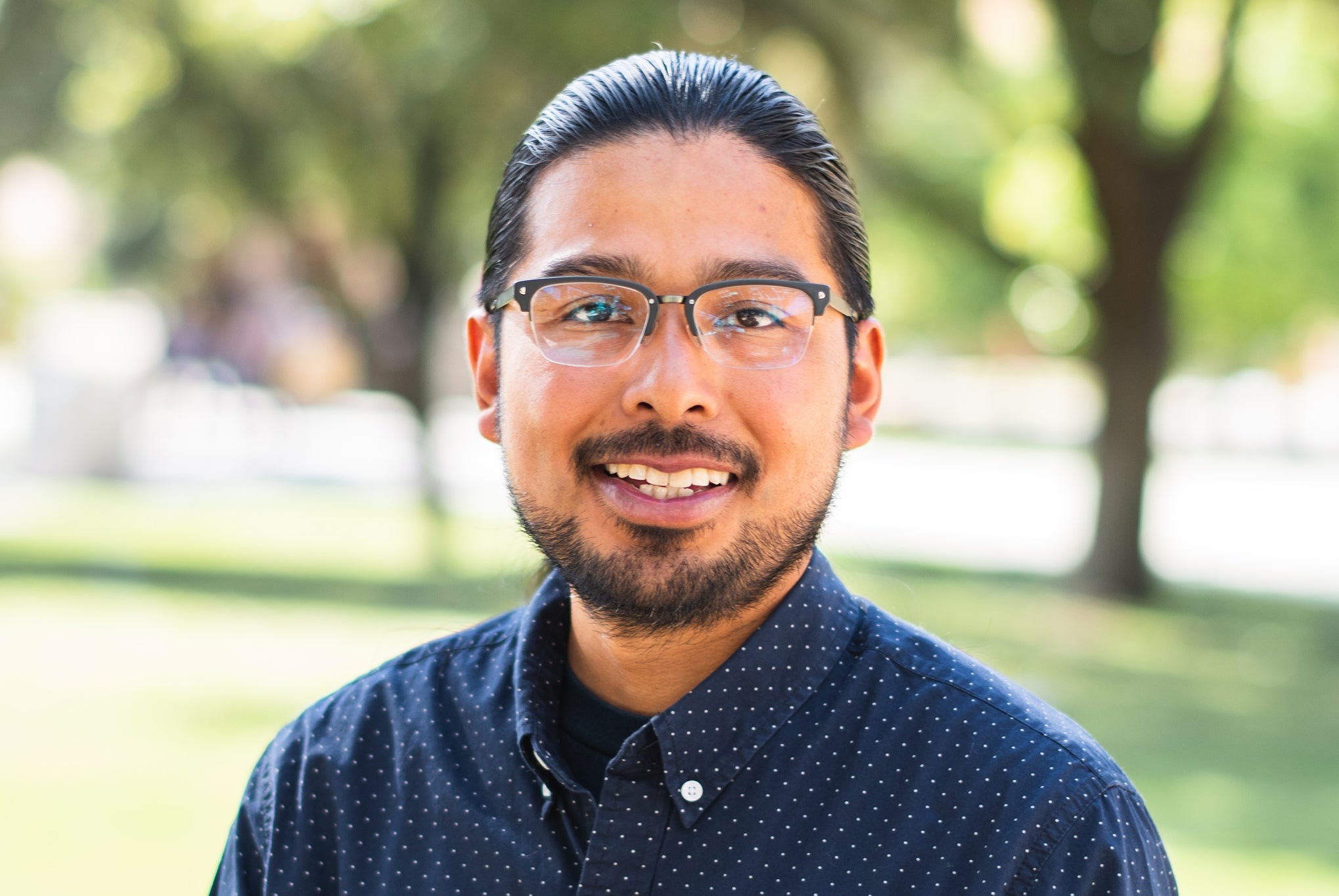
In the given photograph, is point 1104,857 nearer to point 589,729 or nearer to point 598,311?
point 589,729

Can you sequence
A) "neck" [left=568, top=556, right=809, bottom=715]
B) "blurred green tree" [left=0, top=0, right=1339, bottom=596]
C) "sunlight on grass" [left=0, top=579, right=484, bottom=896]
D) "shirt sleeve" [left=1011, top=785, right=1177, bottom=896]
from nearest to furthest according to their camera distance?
1. "shirt sleeve" [left=1011, top=785, right=1177, bottom=896]
2. "neck" [left=568, top=556, right=809, bottom=715]
3. "sunlight on grass" [left=0, top=579, right=484, bottom=896]
4. "blurred green tree" [left=0, top=0, right=1339, bottom=596]

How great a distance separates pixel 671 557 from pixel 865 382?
487mm

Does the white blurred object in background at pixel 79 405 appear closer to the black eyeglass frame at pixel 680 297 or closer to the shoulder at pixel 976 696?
the black eyeglass frame at pixel 680 297

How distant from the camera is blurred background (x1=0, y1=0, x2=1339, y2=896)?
276 inches

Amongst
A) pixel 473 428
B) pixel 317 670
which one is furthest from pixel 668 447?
pixel 473 428

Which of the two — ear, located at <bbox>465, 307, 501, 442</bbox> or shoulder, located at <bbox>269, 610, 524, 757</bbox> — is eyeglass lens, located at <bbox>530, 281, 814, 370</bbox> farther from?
shoulder, located at <bbox>269, 610, 524, 757</bbox>

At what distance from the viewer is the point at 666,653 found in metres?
1.93

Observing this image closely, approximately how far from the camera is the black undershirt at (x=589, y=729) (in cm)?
193

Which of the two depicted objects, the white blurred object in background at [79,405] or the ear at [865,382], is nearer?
the ear at [865,382]

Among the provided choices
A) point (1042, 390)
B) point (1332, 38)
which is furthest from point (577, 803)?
point (1042, 390)

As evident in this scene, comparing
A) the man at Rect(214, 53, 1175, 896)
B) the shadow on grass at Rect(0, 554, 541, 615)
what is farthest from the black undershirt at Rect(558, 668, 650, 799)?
the shadow on grass at Rect(0, 554, 541, 615)

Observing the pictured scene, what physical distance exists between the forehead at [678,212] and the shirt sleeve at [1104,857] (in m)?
0.79

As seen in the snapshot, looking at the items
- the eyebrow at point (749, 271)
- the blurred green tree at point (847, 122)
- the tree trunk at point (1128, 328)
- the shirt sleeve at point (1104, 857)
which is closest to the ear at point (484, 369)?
the eyebrow at point (749, 271)

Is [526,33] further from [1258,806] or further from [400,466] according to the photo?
[400,466]
